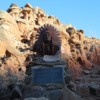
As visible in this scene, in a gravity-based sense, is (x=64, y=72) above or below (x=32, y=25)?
below

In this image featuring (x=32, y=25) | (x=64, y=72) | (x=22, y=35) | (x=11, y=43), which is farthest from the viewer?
(x=32, y=25)

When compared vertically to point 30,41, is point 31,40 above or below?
above

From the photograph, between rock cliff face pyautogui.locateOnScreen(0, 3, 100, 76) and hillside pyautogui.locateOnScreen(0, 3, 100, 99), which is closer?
hillside pyautogui.locateOnScreen(0, 3, 100, 99)

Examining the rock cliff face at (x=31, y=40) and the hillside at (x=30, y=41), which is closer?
the hillside at (x=30, y=41)

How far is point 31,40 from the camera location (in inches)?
1394

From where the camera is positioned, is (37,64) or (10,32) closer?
(37,64)

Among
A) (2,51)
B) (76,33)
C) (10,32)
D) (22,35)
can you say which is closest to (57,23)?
(76,33)

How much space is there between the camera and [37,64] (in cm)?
1120

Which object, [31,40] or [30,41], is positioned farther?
[31,40]

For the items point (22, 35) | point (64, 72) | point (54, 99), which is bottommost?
point (54, 99)

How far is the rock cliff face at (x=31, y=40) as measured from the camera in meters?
29.8

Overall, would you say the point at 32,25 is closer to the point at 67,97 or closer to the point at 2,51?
the point at 2,51

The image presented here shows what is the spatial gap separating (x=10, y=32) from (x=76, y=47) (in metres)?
7.88

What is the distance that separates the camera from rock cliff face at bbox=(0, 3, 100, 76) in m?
29.8
